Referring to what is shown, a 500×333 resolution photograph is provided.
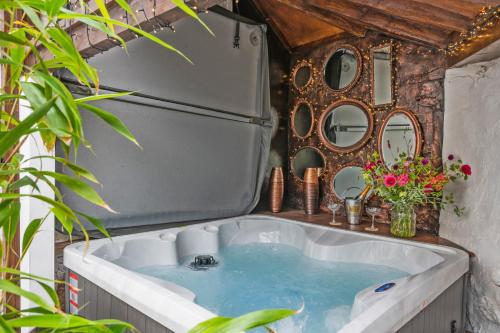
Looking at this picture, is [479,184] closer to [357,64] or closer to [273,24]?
[357,64]

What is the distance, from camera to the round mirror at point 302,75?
3.01 metres

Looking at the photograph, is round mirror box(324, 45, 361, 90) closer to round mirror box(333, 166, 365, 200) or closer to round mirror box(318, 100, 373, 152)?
round mirror box(318, 100, 373, 152)

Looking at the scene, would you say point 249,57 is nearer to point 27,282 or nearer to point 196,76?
point 196,76

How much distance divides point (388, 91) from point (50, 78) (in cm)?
253

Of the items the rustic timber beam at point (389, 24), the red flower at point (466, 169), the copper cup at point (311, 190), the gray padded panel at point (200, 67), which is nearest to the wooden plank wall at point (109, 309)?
the gray padded panel at point (200, 67)

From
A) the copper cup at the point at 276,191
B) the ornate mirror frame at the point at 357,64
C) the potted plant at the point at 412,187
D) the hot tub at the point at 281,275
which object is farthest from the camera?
the copper cup at the point at 276,191

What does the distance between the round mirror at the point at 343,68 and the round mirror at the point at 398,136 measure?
47 centimetres

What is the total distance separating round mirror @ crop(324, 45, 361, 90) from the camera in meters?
2.67

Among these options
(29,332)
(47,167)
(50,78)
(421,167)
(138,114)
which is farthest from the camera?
(138,114)

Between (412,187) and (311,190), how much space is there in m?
0.95

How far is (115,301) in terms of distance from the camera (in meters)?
1.19

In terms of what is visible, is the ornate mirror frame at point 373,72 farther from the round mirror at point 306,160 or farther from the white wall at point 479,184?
the round mirror at point 306,160

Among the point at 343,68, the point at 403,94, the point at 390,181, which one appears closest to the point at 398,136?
the point at 403,94

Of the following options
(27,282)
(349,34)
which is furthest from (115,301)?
(349,34)
